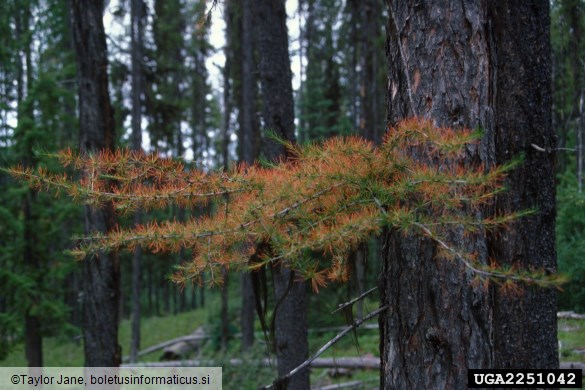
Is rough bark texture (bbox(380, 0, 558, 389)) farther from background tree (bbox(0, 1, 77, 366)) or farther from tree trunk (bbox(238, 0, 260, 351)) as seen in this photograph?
tree trunk (bbox(238, 0, 260, 351))

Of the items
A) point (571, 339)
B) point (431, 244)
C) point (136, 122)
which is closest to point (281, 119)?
point (431, 244)

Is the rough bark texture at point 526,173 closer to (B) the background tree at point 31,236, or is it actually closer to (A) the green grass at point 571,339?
(A) the green grass at point 571,339

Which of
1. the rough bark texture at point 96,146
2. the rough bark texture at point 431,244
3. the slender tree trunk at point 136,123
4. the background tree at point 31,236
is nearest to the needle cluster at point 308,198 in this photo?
the rough bark texture at point 431,244

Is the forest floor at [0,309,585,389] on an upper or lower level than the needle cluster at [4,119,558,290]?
lower

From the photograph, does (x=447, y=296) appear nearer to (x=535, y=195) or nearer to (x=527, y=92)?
(x=535, y=195)

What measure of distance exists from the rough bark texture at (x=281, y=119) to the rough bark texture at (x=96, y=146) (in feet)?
6.99

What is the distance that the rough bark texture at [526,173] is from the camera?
14.2 ft

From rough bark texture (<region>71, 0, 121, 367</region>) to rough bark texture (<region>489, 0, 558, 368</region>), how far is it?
4666mm

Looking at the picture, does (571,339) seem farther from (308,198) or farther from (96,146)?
(96,146)

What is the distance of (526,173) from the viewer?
171 inches

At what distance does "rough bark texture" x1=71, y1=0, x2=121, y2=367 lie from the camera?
650 centimetres

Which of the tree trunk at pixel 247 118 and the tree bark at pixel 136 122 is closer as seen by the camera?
the tree trunk at pixel 247 118

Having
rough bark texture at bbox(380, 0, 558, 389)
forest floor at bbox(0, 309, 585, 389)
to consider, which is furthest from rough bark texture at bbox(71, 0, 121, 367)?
rough bark texture at bbox(380, 0, 558, 389)

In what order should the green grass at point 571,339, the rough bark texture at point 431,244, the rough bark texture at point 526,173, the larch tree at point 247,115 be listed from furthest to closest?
the larch tree at point 247,115 < the green grass at point 571,339 < the rough bark texture at point 526,173 < the rough bark texture at point 431,244
